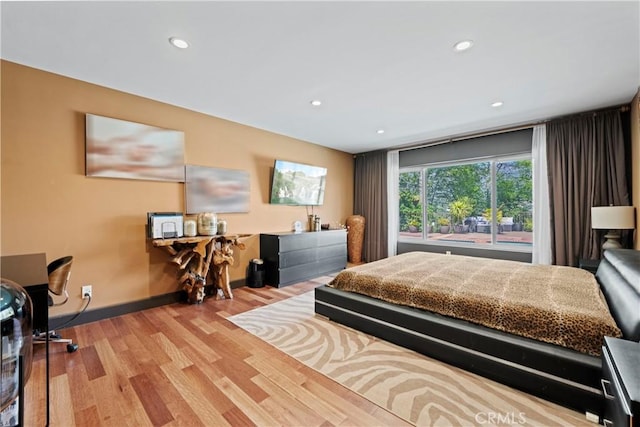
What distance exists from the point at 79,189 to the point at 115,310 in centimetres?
138

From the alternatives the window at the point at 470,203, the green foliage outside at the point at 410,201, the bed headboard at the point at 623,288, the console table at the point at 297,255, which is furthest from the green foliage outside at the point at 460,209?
the bed headboard at the point at 623,288

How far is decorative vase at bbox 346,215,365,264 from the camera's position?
6.11 metres

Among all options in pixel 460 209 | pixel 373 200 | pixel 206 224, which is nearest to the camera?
pixel 206 224

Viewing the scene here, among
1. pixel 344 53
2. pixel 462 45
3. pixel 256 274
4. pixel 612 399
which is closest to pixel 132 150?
pixel 256 274

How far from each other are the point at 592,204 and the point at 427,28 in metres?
3.54

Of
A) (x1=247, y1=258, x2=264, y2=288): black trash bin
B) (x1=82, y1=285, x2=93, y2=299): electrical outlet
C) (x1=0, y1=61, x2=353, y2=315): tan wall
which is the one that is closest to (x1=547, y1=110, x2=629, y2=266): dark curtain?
(x1=247, y1=258, x2=264, y2=288): black trash bin

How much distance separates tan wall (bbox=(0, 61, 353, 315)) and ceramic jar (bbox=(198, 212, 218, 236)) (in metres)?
0.33

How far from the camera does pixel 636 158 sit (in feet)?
10.5

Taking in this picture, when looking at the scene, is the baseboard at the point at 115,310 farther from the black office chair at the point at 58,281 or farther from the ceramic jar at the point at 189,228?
the ceramic jar at the point at 189,228

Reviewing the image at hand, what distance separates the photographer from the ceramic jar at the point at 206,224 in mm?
3566

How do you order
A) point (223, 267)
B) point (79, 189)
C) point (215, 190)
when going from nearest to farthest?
point (79, 189), point (223, 267), point (215, 190)

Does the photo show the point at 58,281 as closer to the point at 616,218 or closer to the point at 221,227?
the point at 221,227

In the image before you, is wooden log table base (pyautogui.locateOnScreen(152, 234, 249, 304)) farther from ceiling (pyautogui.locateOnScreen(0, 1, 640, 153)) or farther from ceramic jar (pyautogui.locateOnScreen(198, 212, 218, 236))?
ceiling (pyautogui.locateOnScreen(0, 1, 640, 153))

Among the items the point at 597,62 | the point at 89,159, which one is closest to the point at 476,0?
the point at 597,62
